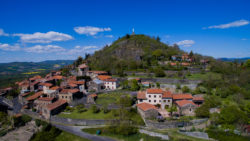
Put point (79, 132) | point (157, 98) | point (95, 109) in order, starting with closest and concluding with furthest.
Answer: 1. point (79, 132)
2. point (95, 109)
3. point (157, 98)

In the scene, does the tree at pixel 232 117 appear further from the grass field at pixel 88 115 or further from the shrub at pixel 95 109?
the shrub at pixel 95 109

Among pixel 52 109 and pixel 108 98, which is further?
pixel 108 98

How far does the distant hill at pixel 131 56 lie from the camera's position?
2874 inches

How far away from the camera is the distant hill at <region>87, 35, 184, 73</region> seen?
73.0 meters

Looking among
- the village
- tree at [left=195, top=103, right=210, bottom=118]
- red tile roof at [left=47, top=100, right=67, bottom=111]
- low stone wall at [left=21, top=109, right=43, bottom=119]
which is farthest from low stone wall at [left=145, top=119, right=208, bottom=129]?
low stone wall at [left=21, top=109, right=43, bottom=119]

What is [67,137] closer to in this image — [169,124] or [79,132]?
[79,132]

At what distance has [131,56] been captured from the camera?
3474 inches

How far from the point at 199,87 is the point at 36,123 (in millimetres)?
51359

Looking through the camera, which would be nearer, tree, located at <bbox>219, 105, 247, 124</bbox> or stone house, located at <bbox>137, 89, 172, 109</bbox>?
tree, located at <bbox>219, 105, 247, 124</bbox>

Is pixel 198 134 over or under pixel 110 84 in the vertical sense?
under

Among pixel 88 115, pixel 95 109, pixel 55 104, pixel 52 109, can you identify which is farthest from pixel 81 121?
pixel 55 104

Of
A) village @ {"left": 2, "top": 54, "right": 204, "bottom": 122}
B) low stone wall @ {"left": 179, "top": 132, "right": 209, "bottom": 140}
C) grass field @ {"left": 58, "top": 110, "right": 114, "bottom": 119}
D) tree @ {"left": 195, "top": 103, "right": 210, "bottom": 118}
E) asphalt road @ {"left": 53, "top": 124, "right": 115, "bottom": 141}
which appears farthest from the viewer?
grass field @ {"left": 58, "top": 110, "right": 114, "bottom": 119}

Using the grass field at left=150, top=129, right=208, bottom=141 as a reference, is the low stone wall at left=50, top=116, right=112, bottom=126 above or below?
above

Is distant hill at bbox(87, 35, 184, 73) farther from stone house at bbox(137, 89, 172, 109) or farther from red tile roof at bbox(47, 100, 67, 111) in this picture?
red tile roof at bbox(47, 100, 67, 111)
